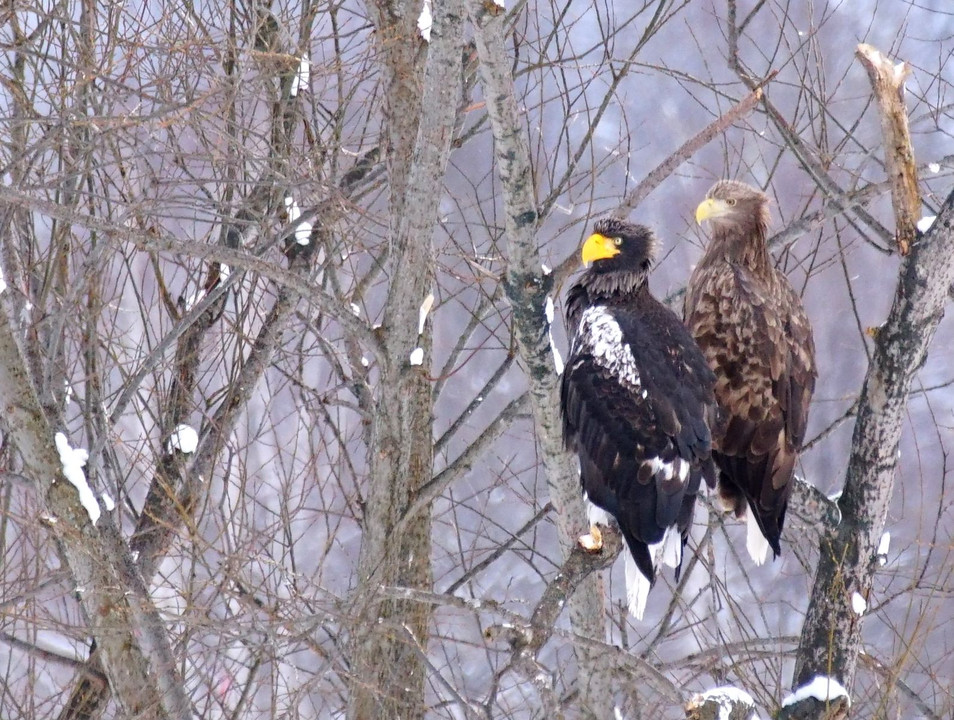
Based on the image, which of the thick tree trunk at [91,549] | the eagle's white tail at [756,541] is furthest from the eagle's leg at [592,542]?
the thick tree trunk at [91,549]

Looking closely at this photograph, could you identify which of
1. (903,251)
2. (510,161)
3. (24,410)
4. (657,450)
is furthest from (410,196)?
(24,410)

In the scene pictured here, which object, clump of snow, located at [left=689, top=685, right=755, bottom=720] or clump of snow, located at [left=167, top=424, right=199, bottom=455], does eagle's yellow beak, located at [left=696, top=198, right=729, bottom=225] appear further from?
clump of snow, located at [left=167, top=424, right=199, bottom=455]

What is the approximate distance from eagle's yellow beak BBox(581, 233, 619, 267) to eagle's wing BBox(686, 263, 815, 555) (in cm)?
49

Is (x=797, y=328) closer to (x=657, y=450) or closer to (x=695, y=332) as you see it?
(x=695, y=332)

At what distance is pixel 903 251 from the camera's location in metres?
3.55

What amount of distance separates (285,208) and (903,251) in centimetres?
289

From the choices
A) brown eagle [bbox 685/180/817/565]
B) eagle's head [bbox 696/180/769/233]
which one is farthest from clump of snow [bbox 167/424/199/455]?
eagle's head [bbox 696/180/769/233]

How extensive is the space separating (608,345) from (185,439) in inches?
101

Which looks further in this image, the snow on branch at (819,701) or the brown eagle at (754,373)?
the brown eagle at (754,373)

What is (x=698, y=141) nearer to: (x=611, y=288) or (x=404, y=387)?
(x=611, y=288)

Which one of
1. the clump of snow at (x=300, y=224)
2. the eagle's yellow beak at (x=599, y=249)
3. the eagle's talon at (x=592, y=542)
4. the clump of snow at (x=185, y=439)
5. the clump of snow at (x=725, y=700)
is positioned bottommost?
the clump of snow at (x=725, y=700)

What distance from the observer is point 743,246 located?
4.21 m

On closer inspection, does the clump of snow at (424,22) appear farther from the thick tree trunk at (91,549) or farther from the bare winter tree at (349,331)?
the thick tree trunk at (91,549)

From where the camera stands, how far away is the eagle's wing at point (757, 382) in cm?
374
